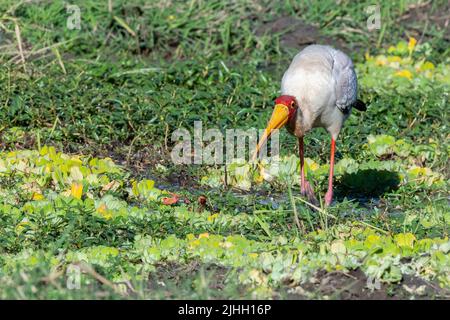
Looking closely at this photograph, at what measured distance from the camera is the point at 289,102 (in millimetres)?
6625

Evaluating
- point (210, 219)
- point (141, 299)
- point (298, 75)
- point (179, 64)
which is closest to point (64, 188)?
point (210, 219)

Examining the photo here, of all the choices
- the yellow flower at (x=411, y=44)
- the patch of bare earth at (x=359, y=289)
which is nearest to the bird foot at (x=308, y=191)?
the patch of bare earth at (x=359, y=289)

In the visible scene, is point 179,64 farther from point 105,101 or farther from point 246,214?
point 246,214

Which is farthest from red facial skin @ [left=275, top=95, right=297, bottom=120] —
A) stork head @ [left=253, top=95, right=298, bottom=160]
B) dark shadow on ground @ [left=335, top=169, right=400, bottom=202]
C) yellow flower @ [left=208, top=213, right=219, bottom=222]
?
dark shadow on ground @ [left=335, top=169, right=400, bottom=202]

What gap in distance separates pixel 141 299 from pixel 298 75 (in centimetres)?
240

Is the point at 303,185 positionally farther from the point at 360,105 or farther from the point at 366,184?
the point at 360,105

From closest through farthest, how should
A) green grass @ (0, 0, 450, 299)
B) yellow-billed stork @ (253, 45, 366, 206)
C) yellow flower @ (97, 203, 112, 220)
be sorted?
green grass @ (0, 0, 450, 299), yellow flower @ (97, 203, 112, 220), yellow-billed stork @ (253, 45, 366, 206)

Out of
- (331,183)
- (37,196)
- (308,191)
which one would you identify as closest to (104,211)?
(37,196)

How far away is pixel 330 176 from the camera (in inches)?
282

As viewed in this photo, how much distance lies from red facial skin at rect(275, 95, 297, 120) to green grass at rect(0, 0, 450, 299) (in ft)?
1.96

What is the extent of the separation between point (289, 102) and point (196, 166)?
122cm

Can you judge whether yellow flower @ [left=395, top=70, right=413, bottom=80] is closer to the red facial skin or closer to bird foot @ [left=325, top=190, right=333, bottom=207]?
bird foot @ [left=325, top=190, right=333, bottom=207]

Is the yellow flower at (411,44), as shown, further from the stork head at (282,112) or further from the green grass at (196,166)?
the stork head at (282,112)

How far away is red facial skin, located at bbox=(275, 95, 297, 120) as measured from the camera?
21.7 feet
